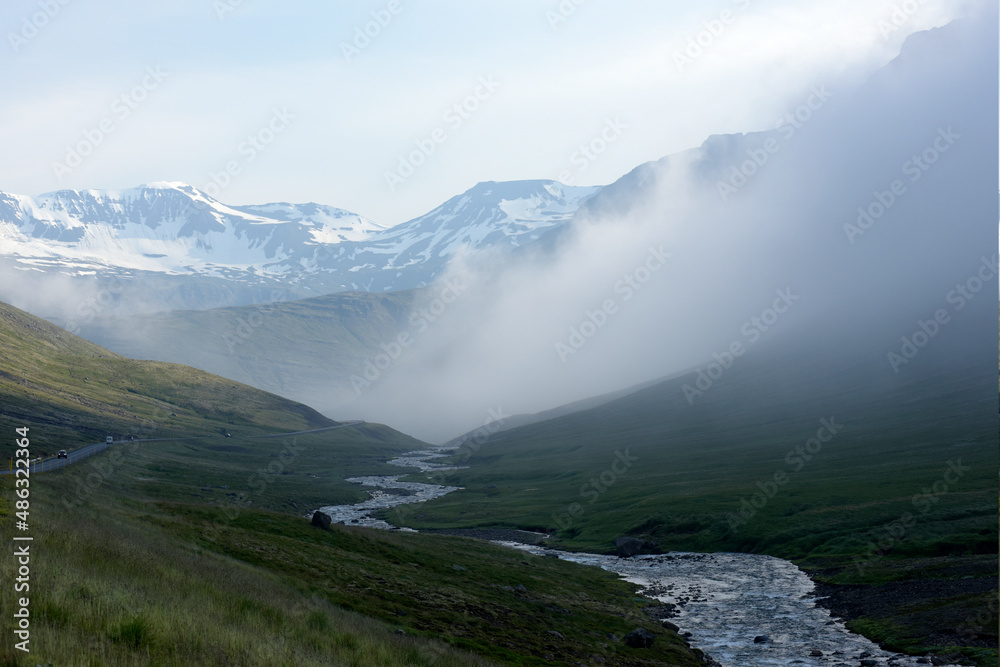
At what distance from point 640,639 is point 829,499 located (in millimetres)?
73743

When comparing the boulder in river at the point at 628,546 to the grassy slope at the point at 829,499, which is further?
the boulder in river at the point at 628,546

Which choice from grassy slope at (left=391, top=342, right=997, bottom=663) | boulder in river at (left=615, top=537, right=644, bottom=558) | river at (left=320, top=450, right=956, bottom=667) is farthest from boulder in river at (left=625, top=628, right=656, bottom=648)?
boulder in river at (left=615, top=537, right=644, bottom=558)

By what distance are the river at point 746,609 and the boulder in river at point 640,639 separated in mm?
3975

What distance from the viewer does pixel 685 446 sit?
190 metres

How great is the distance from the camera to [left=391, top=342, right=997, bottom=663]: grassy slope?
69.4 meters

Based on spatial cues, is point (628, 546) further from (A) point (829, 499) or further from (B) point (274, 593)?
(B) point (274, 593)

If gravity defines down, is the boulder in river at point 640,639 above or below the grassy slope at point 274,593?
below

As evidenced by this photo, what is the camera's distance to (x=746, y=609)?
60.2 meters

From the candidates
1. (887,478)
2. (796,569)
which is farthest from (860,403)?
(796,569)

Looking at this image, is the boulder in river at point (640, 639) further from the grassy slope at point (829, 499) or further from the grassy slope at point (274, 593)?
the grassy slope at point (829, 499)

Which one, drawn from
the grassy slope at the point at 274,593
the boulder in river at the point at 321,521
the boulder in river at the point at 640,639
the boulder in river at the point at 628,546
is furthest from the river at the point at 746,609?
the boulder in river at the point at 321,521

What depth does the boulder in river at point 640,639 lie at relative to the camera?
46.9m

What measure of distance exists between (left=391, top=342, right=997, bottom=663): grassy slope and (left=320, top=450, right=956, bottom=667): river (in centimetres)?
355

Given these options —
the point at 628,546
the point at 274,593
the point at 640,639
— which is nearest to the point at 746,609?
the point at 640,639
